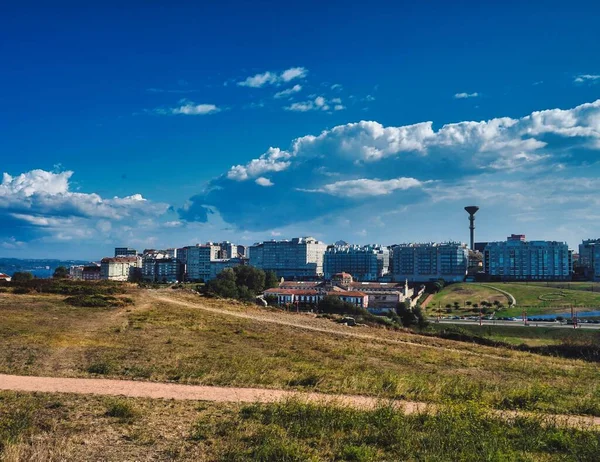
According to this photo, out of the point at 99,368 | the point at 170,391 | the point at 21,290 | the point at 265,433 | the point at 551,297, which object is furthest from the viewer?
the point at 551,297

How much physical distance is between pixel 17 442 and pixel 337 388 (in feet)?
29.5

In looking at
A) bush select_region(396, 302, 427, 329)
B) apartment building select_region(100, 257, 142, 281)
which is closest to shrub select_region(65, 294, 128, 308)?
bush select_region(396, 302, 427, 329)

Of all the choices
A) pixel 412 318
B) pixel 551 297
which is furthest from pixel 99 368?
pixel 551 297

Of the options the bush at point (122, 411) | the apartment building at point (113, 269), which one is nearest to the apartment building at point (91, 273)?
the apartment building at point (113, 269)

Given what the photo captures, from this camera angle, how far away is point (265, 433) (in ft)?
32.7

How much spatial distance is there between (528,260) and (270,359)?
7221 inches

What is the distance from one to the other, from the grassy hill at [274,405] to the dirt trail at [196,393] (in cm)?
61

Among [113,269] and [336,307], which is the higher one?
[113,269]

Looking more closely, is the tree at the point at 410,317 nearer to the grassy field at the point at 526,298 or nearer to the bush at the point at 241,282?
the grassy field at the point at 526,298

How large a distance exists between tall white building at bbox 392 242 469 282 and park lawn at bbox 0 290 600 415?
519ft

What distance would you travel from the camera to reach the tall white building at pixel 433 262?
185750mm

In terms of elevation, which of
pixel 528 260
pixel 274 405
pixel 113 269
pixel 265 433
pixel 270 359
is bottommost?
pixel 113 269

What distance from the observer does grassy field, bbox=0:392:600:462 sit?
8.91 meters

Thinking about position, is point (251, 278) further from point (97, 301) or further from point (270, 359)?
point (270, 359)
